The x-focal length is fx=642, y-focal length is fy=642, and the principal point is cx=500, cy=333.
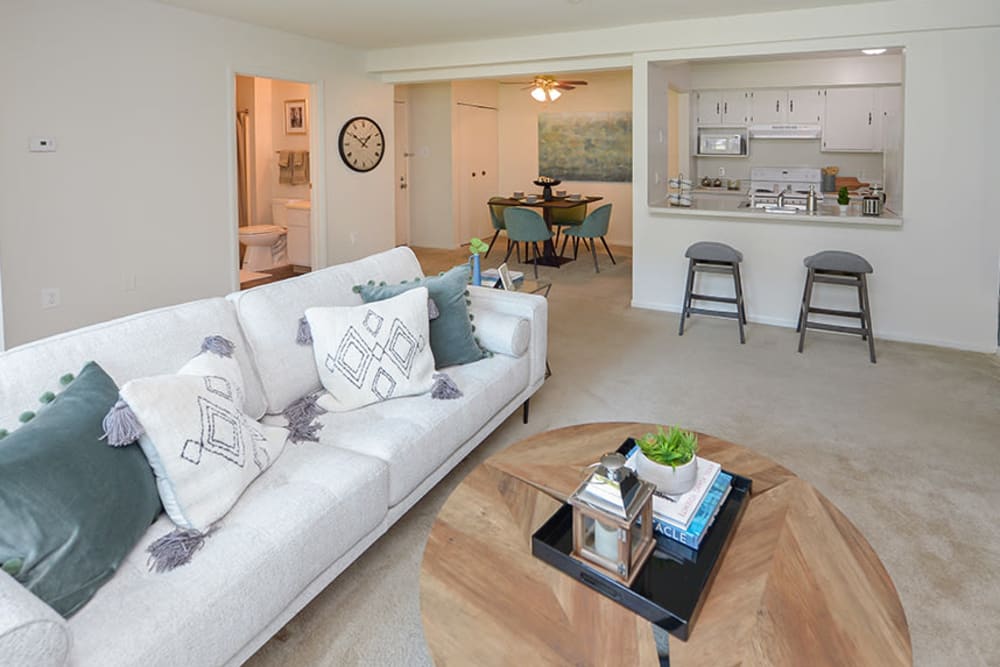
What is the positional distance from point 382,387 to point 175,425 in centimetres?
88

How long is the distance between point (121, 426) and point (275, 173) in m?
7.02

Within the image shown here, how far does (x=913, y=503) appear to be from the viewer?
2486 millimetres

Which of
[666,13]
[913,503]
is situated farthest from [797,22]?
[913,503]

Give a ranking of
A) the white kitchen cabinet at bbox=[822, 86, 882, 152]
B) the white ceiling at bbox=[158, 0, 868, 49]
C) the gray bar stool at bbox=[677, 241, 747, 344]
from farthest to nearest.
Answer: the white kitchen cabinet at bbox=[822, 86, 882, 152] < the gray bar stool at bbox=[677, 241, 747, 344] < the white ceiling at bbox=[158, 0, 868, 49]

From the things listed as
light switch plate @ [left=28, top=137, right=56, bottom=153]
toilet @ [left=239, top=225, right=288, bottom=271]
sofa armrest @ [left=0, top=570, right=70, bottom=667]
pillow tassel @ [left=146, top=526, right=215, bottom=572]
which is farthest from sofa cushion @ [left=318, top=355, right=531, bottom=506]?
toilet @ [left=239, top=225, right=288, bottom=271]

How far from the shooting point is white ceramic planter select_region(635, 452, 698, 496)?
1.64 metres

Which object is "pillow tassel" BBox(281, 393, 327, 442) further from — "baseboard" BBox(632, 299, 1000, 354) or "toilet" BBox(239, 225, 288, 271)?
"toilet" BBox(239, 225, 288, 271)

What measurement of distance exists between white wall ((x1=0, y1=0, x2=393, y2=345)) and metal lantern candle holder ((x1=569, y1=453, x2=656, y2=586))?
4111 mm

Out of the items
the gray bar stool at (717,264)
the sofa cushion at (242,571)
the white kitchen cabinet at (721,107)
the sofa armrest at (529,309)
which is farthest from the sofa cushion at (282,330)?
the white kitchen cabinet at (721,107)

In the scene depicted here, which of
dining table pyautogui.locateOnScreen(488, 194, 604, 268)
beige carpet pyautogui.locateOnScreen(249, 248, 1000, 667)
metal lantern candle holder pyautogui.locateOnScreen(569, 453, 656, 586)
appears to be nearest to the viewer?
metal lantern candle holder pyautogui.locateOnScreen(569, 453, 656, 586)

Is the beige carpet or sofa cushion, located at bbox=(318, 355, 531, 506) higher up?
sofa cushion, located at bbox=(318, 355, 531, 506)

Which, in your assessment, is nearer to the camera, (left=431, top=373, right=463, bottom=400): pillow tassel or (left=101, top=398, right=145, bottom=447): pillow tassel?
(left=101, top=398, right=145, bottom=447): pillow tassel

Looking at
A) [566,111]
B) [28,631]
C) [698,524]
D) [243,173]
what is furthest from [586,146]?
[28,631]

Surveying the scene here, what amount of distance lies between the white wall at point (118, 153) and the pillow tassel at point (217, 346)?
2.85 meters
